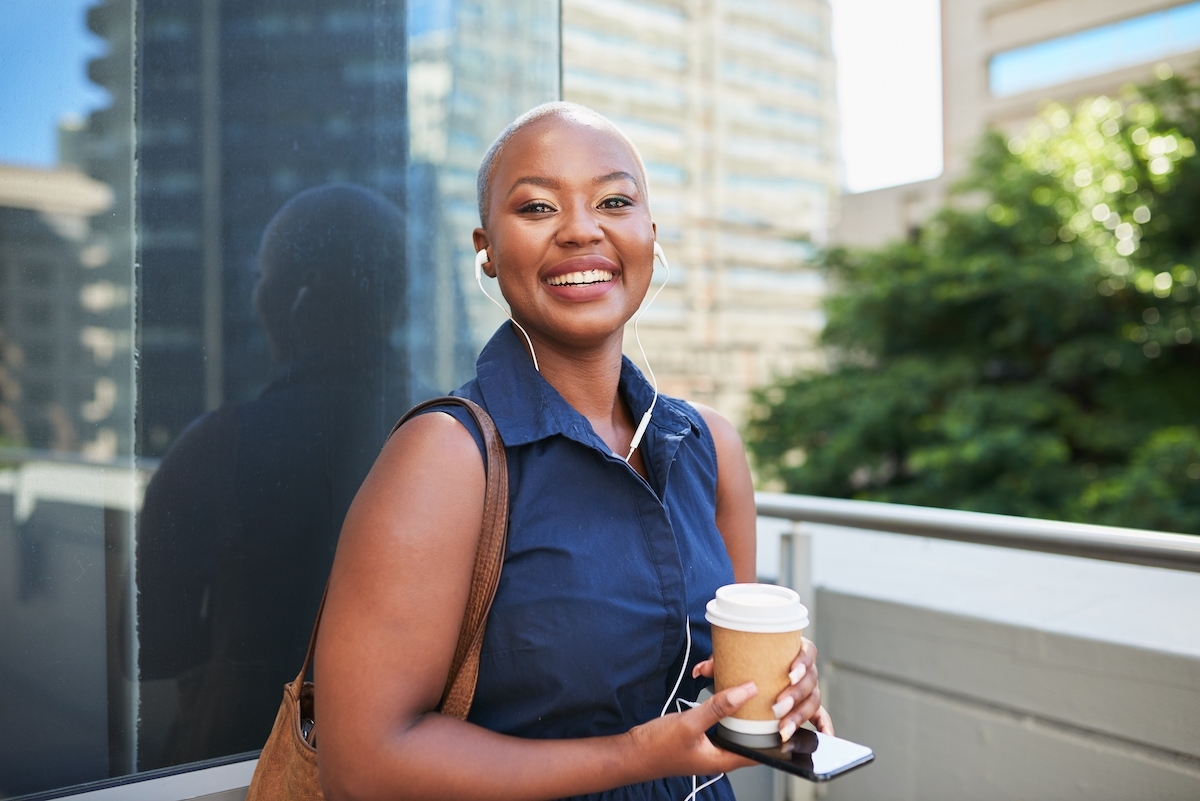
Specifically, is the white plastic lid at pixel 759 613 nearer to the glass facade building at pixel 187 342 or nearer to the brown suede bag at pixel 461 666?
the brown suede bag at pixel 461 666

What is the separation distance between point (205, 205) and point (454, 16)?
2.50 ft

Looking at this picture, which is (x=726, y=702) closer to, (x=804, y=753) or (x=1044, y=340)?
(x=804, y=753)

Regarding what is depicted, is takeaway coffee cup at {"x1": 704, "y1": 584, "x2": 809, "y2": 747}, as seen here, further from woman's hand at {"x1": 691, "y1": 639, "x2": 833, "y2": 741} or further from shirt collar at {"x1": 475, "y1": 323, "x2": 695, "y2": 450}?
shirt collar at {"x1": 475, "y1": 323, "x2": 695, "y2": 450}

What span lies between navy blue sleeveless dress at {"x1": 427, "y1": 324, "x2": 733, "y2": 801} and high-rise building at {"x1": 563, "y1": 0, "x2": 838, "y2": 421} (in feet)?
93.8

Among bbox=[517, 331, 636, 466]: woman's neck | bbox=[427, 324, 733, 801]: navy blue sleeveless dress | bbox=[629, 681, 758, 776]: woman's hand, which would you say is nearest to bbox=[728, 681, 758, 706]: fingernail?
bbox=[629, 681, 758, 776]: woman's hand

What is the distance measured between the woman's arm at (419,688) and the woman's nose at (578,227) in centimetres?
40

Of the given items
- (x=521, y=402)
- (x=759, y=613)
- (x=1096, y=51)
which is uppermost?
(x=1096, y=51)

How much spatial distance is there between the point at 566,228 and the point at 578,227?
0.02m

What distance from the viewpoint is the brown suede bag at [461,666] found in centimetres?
122

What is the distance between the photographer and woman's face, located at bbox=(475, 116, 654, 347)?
1.41 meters

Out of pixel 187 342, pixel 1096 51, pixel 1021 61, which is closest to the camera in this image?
pixel 187 342

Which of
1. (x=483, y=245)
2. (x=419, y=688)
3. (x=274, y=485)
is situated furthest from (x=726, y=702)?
(x=274, y=485)

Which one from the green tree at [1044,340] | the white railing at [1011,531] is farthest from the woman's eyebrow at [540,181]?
the green tree at [1044,340]

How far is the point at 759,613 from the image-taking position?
1138 mm
